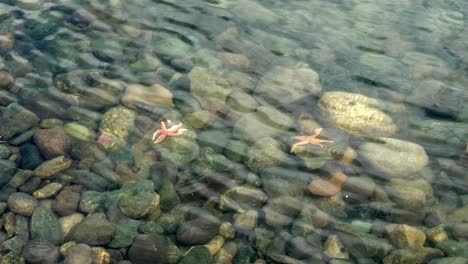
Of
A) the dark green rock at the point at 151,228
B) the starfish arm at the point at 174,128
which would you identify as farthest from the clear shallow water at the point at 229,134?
the starfish arm at the point at 174,128

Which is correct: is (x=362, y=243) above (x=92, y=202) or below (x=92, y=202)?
above

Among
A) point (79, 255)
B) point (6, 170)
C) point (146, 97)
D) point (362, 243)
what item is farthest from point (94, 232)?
point (362, 243)

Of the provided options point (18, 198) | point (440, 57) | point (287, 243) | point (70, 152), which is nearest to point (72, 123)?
point (70, 152)

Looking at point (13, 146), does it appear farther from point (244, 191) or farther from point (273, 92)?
point (273, 92)

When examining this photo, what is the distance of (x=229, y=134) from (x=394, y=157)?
216 centimetres

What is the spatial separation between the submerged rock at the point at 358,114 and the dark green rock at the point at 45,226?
386 centimetres

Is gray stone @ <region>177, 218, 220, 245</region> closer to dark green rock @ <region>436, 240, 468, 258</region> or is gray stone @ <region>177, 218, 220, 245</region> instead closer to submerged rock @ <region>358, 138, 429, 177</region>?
submerged rock @ <region>358, 138, 429, 177</region>

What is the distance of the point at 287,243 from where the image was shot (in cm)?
496

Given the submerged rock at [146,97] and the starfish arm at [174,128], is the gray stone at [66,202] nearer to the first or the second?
the starfish arm at [174,128]

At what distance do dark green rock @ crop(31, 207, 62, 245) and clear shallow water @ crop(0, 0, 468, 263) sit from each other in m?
0.01

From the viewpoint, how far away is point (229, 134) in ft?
20.2

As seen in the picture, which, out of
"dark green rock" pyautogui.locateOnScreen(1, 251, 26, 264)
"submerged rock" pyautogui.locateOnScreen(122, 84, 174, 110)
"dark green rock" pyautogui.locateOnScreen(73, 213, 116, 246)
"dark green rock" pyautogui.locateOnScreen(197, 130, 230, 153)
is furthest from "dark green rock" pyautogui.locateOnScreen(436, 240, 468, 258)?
"dark green rock" pyautogui.locateOnScreen(1, 251, 26, 264)

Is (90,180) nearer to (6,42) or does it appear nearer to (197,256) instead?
(197,256)

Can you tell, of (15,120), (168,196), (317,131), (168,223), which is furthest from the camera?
(317,131)
